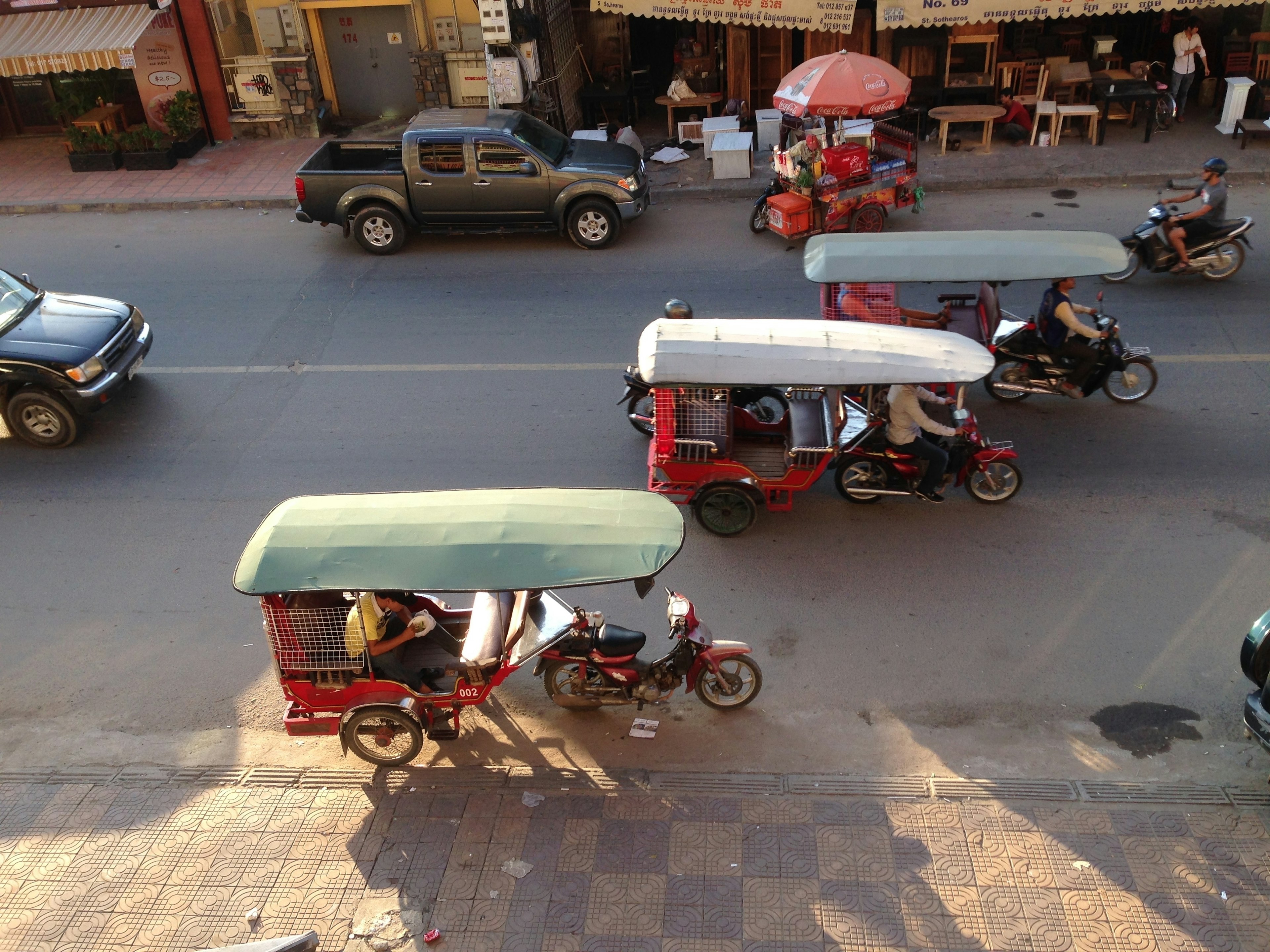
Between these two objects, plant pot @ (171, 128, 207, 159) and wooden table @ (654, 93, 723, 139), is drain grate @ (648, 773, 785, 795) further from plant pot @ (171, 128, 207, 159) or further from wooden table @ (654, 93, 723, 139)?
plant pot @ (171, 128, 207, 159)

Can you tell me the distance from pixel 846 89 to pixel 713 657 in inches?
355

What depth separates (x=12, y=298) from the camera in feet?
36.6

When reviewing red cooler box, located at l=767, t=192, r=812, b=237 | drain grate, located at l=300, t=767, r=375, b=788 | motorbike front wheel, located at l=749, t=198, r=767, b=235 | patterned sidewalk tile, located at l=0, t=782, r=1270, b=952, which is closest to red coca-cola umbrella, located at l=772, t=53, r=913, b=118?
red cooler box, located at l=767, t=192, r=812, b=237

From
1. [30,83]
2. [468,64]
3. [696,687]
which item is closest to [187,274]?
[468,64]

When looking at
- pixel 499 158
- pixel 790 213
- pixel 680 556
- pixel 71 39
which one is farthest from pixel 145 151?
pixel 680 556

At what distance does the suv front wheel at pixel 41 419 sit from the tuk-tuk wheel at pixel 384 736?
5.91m

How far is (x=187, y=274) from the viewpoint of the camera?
14.5 meters

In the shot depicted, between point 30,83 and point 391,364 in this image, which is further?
point 30,83

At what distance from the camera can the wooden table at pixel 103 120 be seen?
18.2 m

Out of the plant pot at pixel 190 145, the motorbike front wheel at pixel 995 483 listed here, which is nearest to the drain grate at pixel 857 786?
the motorbike front wheel at pixel 995 483

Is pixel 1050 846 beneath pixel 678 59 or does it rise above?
beneath

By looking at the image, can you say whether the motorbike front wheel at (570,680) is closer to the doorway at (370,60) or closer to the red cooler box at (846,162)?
the red cooler box at (846,162)

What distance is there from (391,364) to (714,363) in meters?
5.15

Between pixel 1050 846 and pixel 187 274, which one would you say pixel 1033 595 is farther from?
pixel 187 274
